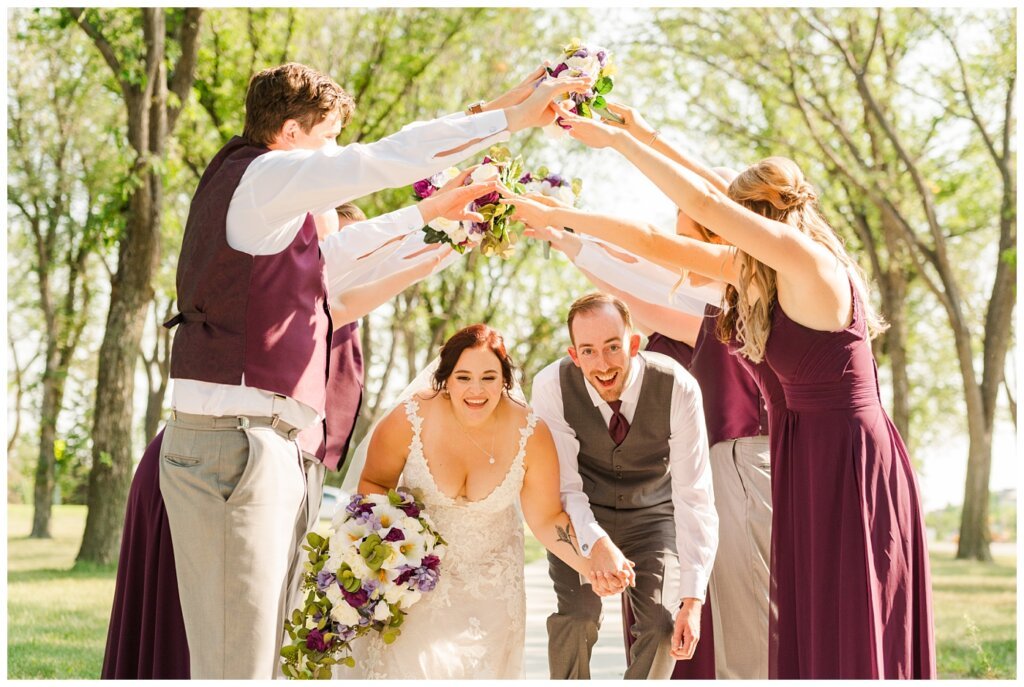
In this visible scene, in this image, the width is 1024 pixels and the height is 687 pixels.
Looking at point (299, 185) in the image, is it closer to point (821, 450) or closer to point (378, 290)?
point (378, 290)

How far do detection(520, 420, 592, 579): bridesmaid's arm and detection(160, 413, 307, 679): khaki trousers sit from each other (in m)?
1.47

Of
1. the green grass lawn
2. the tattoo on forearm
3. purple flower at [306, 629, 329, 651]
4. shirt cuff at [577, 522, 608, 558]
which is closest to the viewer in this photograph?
purple flower at [306, 629, 329, 651]

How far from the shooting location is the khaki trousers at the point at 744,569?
17.6ft

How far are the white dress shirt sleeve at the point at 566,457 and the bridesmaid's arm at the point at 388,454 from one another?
73 centimetres

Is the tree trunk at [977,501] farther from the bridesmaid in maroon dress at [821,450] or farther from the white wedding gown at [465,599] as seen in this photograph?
the bridesmaid in maroon dress at [821,450]

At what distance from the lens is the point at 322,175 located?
3691mm

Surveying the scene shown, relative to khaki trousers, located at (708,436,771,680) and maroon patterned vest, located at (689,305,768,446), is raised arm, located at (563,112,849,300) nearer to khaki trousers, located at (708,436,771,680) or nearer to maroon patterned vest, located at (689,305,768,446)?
maroon patterned vest, located at (689,305,768,446)

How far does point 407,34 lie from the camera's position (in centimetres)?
1902

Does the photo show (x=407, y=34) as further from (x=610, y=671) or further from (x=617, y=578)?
(x=617, y=578)

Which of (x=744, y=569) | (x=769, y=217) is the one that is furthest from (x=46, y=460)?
(x=769, y=217)

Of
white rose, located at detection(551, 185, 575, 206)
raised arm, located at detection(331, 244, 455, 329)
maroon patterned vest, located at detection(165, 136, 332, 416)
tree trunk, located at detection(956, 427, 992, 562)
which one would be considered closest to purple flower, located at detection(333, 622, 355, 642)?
maroon patterned vest, located at detection(165, 136, 332, 416)

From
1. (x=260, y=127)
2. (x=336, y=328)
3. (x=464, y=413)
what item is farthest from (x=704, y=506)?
(x=260, y=127)

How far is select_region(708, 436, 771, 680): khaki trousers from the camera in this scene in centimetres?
537

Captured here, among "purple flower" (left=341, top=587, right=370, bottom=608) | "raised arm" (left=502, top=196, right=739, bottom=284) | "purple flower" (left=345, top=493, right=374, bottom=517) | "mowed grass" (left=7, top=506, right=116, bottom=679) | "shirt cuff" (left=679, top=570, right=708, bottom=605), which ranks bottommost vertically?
"mowed grass" (left=7, top=506, right=116, bottom=679)
